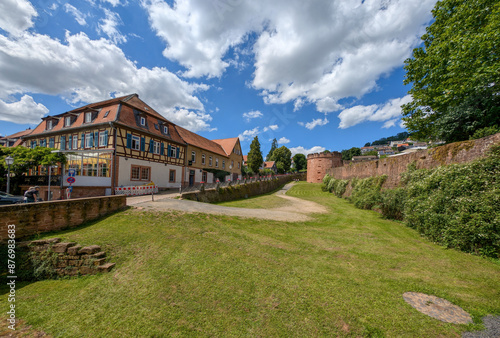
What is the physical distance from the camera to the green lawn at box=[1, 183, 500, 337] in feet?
9.86

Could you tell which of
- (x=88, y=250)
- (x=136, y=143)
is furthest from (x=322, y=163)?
(x=88, y=250)

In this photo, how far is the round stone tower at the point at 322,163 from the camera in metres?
40.1

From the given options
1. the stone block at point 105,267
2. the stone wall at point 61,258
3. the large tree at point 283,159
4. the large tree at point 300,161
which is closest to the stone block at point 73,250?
the stone wall at point 61,258

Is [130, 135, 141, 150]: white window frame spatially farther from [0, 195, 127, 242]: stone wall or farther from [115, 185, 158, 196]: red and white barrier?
[0, 195, 127, 242]: stone wall

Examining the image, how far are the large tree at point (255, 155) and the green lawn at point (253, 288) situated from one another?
32874mm

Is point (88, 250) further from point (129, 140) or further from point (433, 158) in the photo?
point (433, 158)

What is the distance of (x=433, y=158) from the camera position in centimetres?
960

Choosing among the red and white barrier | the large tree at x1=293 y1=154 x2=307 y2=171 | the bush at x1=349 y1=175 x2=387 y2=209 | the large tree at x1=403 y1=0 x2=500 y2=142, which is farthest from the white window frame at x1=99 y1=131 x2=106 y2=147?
the large tree at x1=293 y1=154 x2=307 y2=171

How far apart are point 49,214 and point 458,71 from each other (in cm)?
1988

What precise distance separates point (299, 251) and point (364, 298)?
2372mm

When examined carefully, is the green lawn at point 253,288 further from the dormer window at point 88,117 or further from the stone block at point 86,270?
the dormer window at point 88,117

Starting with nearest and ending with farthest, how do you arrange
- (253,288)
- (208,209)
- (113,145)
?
(253,288) < (208,209) < (113,145)

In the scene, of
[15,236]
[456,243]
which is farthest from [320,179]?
[15,236]

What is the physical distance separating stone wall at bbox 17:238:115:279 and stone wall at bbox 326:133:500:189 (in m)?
13.6
